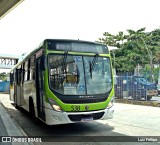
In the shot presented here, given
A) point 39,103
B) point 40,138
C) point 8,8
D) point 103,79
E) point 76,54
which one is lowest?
point 40,138

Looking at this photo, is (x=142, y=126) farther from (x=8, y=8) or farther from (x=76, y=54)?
(x=8, y=8)

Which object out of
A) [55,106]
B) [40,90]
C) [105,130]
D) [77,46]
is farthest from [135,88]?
[55,106]

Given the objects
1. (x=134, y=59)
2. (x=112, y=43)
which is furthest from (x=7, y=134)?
(x=112, y=43)

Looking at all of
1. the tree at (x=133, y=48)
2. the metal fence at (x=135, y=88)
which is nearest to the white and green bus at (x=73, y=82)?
the metal fence at (x=135, y=88)

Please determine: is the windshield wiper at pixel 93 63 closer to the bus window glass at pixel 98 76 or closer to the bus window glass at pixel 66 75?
the bus window glass at pixel 98 76

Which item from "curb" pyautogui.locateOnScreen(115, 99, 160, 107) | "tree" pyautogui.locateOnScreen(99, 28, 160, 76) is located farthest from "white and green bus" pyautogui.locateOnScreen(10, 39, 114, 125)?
"tree" pyautogui.locateOnScreen(99, 28, 160, 76)

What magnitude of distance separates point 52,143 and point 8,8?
451 inches

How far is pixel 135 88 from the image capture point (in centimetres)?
1936

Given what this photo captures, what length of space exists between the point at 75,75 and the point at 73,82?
23 cm

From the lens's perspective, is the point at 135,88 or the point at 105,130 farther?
the point at 135,88

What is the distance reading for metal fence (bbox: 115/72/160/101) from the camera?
62.0ft

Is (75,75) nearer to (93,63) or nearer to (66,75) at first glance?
(66,75)

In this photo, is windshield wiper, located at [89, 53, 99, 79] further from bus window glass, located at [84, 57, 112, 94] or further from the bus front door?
the bus front door

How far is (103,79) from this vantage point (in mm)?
8703
